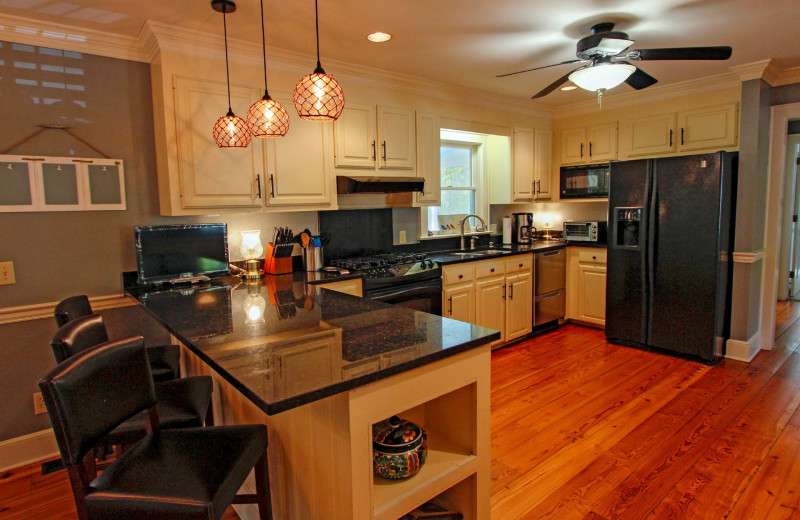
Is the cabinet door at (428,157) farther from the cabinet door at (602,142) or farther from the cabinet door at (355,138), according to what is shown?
the cabinet door at (602,142)

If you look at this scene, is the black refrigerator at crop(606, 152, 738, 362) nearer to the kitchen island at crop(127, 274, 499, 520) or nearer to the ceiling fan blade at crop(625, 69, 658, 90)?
the ceiling fan blade at crop(625, 69, 658, 90)

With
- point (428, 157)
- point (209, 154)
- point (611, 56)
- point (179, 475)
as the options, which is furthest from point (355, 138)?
point (179, 475)

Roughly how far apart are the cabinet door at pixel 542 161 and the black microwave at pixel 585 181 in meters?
0.18

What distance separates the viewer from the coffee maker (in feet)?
16.1

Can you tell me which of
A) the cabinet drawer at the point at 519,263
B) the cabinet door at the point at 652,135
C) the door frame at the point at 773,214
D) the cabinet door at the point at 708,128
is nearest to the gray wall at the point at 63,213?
the cabinet drawer at the point at 519,263

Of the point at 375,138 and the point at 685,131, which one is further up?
the point at 685,131

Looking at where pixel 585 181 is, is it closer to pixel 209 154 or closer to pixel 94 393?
pixel 209 154

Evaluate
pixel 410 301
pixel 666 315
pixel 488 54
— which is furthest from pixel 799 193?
pixel 410 301

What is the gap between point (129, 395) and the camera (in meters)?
1.25

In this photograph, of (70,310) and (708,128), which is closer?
(70,310)

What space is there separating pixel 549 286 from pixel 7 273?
432 cm

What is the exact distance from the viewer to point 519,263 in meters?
4.33

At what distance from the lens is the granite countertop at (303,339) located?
1135 mm

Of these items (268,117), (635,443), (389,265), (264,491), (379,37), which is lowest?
(635,443)
